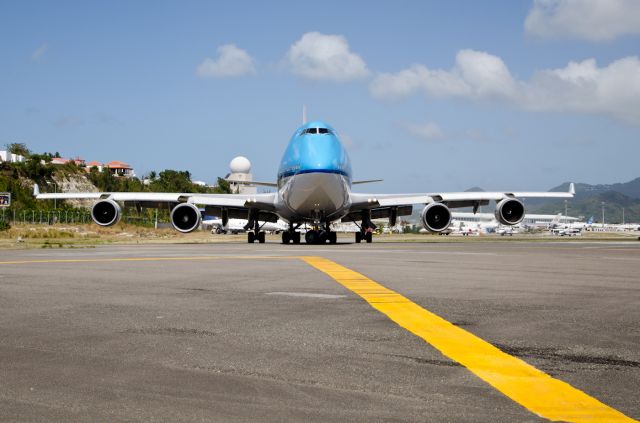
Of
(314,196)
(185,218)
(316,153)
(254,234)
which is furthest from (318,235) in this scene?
(185,218)

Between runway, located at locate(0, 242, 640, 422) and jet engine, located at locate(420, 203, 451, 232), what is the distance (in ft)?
78.5

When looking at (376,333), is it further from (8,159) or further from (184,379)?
(8,159)

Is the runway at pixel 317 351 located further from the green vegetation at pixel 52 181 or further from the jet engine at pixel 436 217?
the green vegetation at pixel 52 181

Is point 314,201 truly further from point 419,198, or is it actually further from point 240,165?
point 240,165

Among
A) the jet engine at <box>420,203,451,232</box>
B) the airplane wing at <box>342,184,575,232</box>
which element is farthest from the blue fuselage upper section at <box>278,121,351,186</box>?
the jet engine at <box>420,203,451,232</box>

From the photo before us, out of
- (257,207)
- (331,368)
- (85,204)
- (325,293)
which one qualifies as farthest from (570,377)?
(85,204)

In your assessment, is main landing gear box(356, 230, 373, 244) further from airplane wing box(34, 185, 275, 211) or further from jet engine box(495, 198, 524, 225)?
jet engine box(495, 198, 524, 225)

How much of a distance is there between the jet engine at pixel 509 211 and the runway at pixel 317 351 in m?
25.6

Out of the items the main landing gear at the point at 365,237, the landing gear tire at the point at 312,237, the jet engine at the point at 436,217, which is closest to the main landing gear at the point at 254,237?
the landing gear tire at the point at 312,237

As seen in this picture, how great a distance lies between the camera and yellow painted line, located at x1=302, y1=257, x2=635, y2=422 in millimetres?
4223

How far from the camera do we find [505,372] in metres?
5.25

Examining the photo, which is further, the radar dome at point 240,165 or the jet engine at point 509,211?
the radar dome at point 240,165

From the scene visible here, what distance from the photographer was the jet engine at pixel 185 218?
36.4 m

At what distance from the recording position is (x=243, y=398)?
446cm
